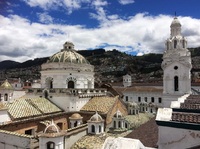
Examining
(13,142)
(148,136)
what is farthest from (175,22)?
(13,142)

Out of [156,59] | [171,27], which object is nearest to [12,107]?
[171,27]

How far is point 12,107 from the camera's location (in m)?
18.4

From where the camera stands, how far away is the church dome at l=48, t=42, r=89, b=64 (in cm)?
2511

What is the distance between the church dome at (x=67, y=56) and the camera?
25.1 meters

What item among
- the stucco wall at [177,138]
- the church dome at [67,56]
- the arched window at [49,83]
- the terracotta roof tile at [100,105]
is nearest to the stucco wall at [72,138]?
the terracotta roof tile at [100,105]

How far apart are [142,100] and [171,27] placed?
30152 mm

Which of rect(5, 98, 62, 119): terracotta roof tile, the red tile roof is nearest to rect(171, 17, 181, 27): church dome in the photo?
rect(5, 98, 62, 119): terracotta roof tile

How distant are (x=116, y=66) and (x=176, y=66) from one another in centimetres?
11310

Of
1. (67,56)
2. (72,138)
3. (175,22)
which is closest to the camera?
(72,138)

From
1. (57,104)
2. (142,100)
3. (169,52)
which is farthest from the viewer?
(142,100)

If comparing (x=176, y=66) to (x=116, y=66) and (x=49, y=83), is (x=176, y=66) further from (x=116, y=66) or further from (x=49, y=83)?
(x=116, y=66)

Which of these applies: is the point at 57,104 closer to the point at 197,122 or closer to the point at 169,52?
the point at 169,52

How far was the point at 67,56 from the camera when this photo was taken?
25453mm

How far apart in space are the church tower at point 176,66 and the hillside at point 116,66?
2839 inches
